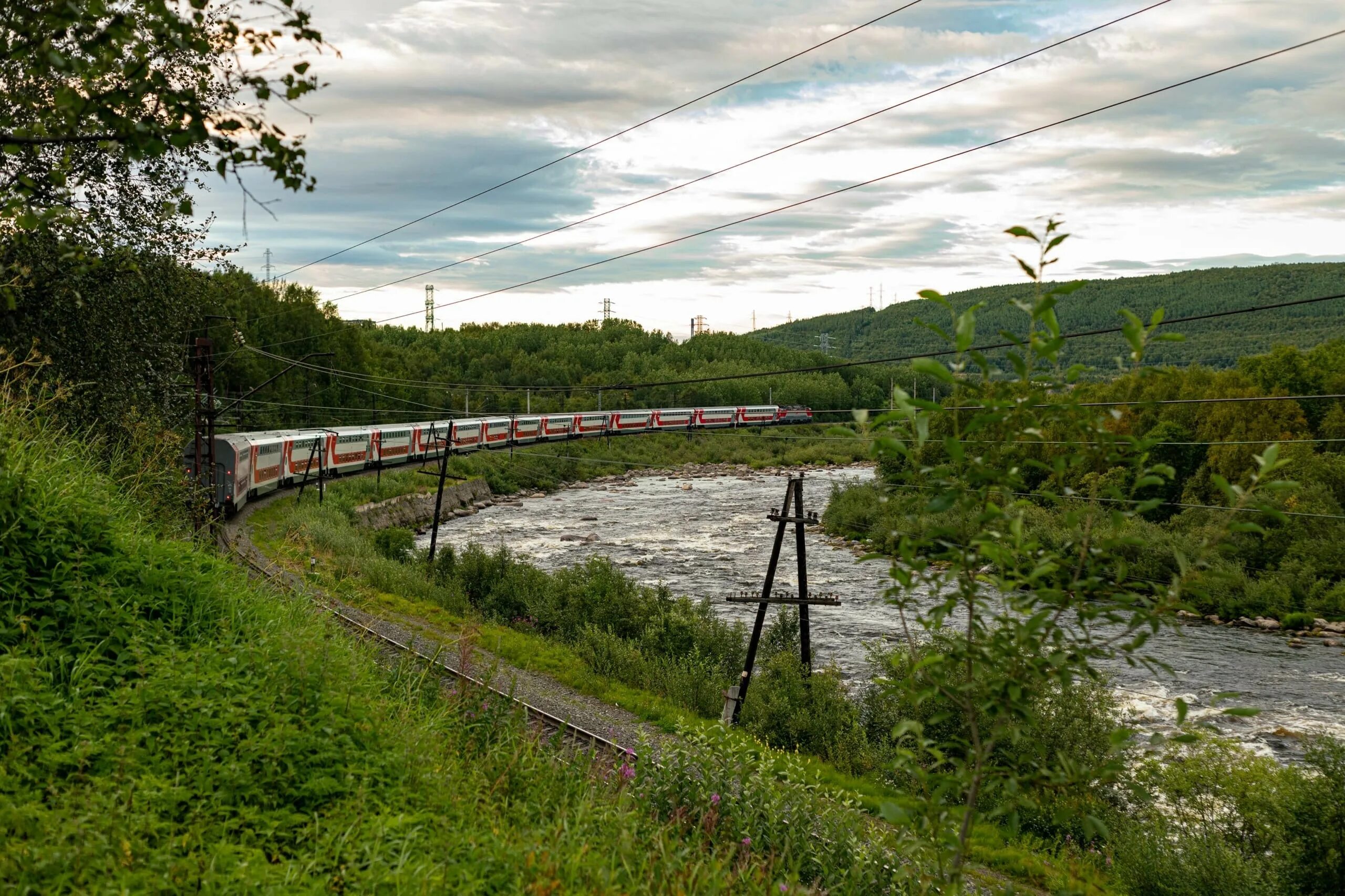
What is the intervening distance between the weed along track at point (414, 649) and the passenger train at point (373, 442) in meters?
5.67

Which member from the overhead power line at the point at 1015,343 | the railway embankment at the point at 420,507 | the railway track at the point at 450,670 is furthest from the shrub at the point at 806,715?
the railway embankment at the point at 420,507

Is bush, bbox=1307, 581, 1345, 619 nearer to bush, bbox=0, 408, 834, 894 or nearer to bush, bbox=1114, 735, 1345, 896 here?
bush, bbox=1114, 735, 1345, 896

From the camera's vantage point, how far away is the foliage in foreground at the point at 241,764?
496 centimetres

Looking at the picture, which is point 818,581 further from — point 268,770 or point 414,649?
point 268,770

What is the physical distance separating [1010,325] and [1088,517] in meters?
138

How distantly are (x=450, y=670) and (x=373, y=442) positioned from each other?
2989 centimetres

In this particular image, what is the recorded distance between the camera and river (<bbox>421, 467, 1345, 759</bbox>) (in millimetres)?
19320

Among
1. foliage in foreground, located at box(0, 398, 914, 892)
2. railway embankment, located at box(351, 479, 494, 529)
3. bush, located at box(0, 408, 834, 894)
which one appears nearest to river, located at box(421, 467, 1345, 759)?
railway embankment, located at box(351, 479, 494, 529)

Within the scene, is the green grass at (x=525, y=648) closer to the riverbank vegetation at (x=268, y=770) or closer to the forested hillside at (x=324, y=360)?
the riverbank vegetation at (x=268, y=770)

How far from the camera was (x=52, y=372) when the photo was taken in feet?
57.2

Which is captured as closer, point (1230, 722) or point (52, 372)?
point (52, 372)

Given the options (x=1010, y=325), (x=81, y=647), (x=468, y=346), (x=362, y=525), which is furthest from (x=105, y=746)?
(x=1010, y=325)

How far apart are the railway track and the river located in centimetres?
425

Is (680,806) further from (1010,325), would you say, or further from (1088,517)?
(1010,325)
